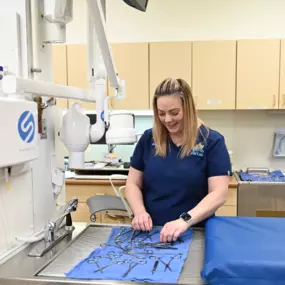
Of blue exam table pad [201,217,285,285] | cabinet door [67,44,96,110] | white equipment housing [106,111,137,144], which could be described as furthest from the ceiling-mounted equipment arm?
cabinet door [67,44,96,110]

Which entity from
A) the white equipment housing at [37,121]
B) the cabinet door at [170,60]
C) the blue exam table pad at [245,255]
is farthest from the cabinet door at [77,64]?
A: the blue exam table pad at [245,255]

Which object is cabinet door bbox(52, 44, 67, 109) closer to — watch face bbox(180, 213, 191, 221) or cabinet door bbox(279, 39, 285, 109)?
cabinet door bbox(279, 39, 285, 109)

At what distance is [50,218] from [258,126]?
2.67 metres

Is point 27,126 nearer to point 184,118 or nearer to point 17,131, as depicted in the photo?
point 17,131

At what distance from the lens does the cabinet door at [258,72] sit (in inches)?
127

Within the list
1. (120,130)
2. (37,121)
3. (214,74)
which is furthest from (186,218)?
(214,74)

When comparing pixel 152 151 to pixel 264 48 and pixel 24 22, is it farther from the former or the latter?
pixel 264 48

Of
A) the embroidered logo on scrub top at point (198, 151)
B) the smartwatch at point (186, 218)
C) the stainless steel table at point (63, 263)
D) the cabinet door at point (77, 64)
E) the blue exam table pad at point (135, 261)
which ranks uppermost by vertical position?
the cabinet door at point (77, 64)

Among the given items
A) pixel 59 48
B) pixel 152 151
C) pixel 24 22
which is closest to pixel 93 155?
pixel 59 48

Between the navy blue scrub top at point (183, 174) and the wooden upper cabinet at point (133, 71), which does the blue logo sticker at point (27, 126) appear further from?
the wooden upper cabinet at point (133, 71)

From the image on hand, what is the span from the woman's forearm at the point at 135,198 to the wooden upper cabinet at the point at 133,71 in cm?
181

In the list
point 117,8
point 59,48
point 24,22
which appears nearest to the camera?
point 24,22

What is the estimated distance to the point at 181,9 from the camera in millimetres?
3646

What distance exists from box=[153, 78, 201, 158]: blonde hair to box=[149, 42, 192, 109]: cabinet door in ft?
5.85
